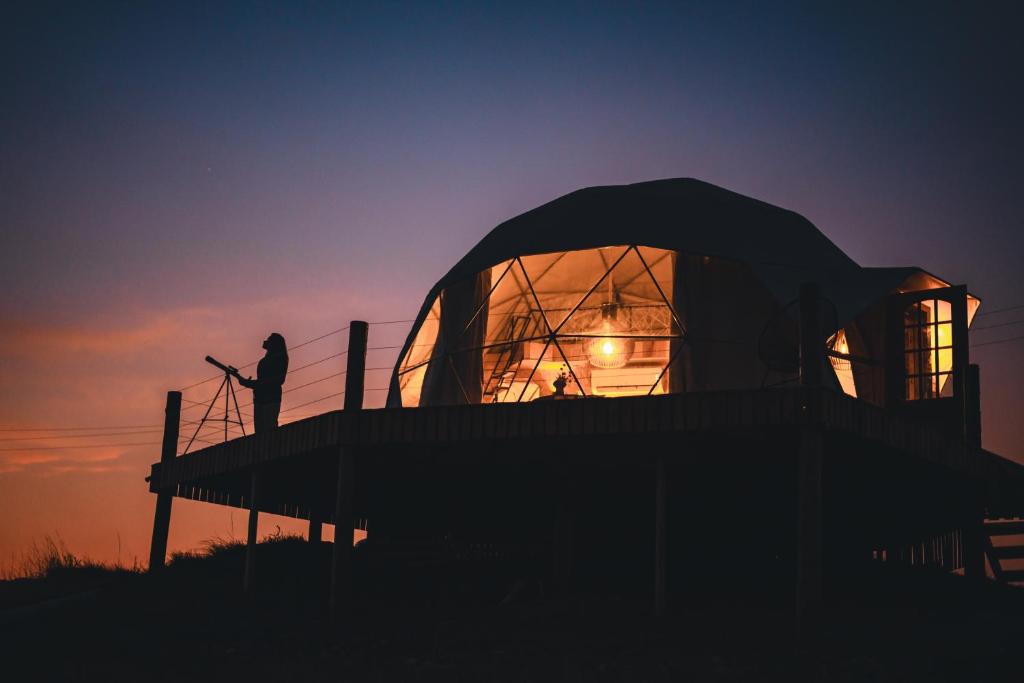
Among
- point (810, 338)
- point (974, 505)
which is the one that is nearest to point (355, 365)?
point (810, 338)

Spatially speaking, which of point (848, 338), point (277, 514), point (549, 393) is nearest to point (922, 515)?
point (848, 338)

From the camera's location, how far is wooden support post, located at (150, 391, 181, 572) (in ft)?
69.8

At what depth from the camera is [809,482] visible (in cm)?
1329

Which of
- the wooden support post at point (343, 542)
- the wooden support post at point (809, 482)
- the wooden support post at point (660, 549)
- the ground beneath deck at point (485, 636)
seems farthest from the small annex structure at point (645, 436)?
the wooden support post at point (809, 482)

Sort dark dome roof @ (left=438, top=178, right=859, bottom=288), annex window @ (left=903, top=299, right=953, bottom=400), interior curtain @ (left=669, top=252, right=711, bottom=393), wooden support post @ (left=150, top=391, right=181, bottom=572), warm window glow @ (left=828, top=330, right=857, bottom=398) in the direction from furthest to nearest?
wooden support post @ (left=150, top=391, right=181, bottom=572) < annex window @ (left=903, top=299, right=953, bottom=400) < warm window glow @ (left=828, top=330, right=857, bottom=398) < dark dome roof @ (left=438, top=178, right=859, bottom=288) < interior curtain @ (left=669, top=252, right=711, bottom=393)

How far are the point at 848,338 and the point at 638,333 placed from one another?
3.73 m

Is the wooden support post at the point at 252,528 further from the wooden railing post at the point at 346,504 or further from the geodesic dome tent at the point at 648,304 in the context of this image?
the geodesic dome tent at the point at 648,304

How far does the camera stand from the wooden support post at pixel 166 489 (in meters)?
21.3

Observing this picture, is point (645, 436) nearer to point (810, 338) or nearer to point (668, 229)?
point (810, 338)

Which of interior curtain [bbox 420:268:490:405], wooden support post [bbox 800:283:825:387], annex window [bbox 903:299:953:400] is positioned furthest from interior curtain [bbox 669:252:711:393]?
wooden support post [bbox 800:283:825:387]

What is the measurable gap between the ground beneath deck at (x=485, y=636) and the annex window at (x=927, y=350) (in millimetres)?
3215

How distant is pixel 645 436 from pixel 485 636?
10.2ft

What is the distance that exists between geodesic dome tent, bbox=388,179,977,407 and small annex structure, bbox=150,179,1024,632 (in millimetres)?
36

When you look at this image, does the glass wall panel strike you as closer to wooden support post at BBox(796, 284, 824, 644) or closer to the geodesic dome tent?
the geodesic dome tent
